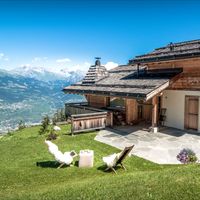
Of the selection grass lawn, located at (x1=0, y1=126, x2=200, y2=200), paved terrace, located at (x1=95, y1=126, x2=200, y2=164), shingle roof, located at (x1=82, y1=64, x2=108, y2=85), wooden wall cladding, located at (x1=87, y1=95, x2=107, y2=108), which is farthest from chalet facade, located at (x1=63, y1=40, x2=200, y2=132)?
grass lawn, located at (x1=0, y1=126, x2=200, y2=200)

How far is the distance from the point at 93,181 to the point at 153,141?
6.60 meters

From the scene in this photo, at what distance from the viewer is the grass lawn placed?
21.2ft

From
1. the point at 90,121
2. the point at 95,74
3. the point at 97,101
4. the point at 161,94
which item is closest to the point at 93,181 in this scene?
the point at 90,121

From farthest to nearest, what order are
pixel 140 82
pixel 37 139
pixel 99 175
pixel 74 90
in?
pixel 74 90 → pixel 140 82 → pixel 37 139 → pixel 99 175

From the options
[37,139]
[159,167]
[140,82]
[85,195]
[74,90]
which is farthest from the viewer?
[74,90]

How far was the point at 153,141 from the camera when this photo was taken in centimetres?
1337

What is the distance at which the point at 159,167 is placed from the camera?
939cm

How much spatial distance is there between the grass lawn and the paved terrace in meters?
1.03

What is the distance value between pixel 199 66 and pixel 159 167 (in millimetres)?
8150

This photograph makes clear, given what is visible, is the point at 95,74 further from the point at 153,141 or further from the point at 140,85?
the point at 153,141

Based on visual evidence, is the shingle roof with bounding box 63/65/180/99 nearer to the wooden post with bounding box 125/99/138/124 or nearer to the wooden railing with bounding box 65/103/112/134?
the wooden post with bounding box 125/99/138/124

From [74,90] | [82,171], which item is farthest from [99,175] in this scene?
[74,90]

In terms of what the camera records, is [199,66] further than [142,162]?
Yes

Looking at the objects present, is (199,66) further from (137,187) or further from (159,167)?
(137,187)
